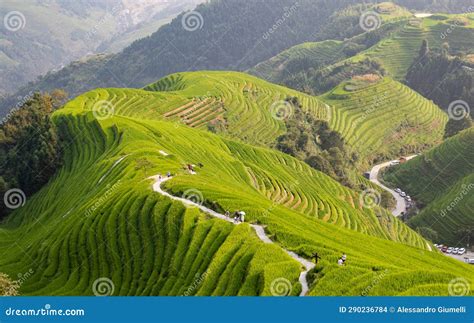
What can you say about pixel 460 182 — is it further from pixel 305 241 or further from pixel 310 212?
pixel 305 241

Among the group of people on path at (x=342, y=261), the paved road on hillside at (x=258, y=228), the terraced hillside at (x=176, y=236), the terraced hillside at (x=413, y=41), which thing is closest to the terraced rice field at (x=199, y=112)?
the terraced hillside at (x=176, y=236)

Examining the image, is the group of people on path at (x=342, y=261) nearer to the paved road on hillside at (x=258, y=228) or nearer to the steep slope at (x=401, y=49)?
the paved road on hillside at (x=258, y=228)

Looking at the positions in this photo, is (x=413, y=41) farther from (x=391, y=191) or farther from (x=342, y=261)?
(x=342, y=261)

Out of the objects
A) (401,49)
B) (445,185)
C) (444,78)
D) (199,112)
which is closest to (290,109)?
(199,112)

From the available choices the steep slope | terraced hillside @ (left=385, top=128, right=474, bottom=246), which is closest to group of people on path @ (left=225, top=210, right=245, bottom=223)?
terraced hillside @ (left=385, top=128, right=474, bottom=246)

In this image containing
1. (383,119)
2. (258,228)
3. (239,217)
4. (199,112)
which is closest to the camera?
(258,228)

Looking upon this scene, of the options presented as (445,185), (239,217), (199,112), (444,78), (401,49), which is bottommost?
(445,185)

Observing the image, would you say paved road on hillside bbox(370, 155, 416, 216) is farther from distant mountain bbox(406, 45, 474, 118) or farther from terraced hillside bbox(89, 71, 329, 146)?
distant mountain bbox(406, 45, 474, 118)
